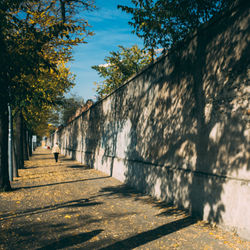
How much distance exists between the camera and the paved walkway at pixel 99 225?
447 centimetres

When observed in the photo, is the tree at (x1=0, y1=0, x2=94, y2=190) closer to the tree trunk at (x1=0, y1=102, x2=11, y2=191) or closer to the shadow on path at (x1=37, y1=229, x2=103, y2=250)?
the tree trunk at (x1=0, y1=102, x2=11, y2=191)

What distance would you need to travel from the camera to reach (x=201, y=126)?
6.21 metres

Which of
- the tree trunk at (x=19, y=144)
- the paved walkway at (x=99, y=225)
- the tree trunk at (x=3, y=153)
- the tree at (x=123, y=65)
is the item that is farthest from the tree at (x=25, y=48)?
the tree at (x=123, y=65)

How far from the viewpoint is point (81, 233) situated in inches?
196

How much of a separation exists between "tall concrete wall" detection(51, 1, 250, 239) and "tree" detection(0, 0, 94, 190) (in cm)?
345

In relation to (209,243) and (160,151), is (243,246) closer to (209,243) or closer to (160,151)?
(209,243)

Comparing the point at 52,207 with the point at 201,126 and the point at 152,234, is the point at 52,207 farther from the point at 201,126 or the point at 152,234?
the point at 201,126

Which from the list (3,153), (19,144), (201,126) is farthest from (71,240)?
(19,144)

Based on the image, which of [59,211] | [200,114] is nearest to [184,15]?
[200,114]

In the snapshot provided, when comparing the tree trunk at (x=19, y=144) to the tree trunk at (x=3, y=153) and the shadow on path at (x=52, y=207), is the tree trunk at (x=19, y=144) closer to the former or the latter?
the tree trunk at (x=3, y=153)

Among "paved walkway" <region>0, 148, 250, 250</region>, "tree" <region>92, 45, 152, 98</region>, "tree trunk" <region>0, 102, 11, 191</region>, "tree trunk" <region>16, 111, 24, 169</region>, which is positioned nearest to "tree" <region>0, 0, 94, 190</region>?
"tree trunk" <region>0, 102, 11, 191</region>

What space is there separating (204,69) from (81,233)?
4.63 metres

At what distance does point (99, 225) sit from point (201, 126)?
3.30 meters

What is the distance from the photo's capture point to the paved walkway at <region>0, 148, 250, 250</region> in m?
4.47
